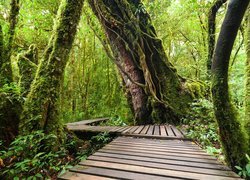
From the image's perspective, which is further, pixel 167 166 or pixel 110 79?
pixel 110 79

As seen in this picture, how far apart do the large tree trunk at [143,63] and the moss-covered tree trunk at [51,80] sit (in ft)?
9.58

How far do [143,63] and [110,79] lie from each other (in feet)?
14.7

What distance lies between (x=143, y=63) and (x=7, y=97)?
14.4 feet

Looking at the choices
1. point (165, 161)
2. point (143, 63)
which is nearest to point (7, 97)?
point (165, 161)

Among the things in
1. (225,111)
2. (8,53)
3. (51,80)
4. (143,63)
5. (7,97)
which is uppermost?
(143,63)

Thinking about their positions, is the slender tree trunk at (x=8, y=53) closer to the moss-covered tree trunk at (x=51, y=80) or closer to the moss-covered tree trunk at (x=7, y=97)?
the moss-covered tree trunk at (x=7, y=97)

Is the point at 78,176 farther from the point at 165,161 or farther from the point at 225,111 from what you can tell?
the point at 225,111

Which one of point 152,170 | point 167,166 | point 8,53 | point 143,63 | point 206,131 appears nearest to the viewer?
point 152,170

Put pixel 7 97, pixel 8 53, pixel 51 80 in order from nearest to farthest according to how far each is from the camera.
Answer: pixel 7 97
pixel 51 80
pixel 8 53

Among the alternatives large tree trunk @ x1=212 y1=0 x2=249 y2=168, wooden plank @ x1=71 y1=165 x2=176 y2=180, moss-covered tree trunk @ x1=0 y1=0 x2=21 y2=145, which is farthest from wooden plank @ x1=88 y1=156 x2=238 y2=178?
moss-covered tree trunk @ x1=0 y1=0 x2=21 y2=145

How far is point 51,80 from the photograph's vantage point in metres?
3.04

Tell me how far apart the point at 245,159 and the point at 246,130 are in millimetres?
485

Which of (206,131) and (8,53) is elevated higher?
(8,53)

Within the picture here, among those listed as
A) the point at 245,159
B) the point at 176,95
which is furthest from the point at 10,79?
the point at 176,95
